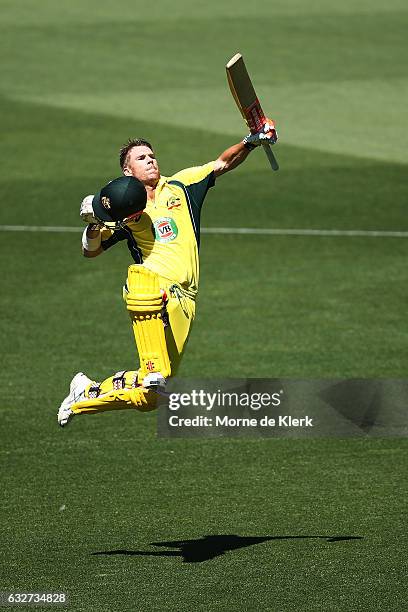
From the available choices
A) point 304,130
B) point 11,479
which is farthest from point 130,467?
point 304,130

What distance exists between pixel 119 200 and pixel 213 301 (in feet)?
33.3

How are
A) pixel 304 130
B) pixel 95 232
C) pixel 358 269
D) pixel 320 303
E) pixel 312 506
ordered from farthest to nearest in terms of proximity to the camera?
pixel 304 130 → pixel 358 269 → pixel 320 303 → pixel 312 506 → pixel 95 232

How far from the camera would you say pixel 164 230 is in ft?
45.0

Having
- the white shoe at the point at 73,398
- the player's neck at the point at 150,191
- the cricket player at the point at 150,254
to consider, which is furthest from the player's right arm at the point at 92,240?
the white shoe at the point at 73,398

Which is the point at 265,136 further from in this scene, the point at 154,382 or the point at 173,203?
the point at 154,382

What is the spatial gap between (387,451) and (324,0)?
3153cm

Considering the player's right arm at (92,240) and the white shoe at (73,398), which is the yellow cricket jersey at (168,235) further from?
the white shoe at (73,398)

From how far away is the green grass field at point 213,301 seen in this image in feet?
44.5

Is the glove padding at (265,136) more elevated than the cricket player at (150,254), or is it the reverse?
the glove padding at (265,136)

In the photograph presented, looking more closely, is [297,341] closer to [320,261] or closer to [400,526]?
[320,261]

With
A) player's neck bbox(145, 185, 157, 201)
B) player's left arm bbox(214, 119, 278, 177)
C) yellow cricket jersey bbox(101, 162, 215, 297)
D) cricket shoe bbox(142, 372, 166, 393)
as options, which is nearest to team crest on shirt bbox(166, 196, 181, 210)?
yellow cricket jersey bbox(101, 162, 215, 297)

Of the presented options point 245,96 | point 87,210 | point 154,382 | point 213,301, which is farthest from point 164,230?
point 213,301

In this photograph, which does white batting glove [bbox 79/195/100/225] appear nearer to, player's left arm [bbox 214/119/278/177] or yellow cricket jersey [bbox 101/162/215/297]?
yellow cricket jersey [bbox 101/162/215/297]

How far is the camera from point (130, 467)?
54.2 feet
